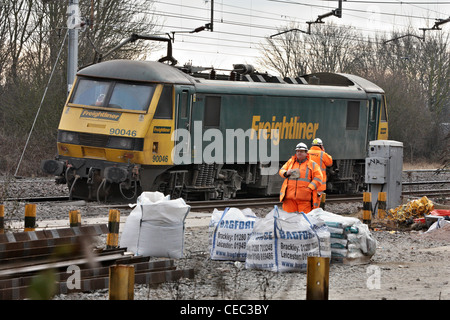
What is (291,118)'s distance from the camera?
1923 cm

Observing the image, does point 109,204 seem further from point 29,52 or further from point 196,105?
point 29,52

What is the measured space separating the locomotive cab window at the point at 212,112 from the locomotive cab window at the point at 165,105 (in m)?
1.21

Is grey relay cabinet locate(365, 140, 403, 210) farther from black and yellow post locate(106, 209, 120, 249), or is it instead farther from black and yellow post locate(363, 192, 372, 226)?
black and yellow post locate(106, 209, 120, 249)

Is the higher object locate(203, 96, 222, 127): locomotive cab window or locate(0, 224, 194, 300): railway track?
locate(203, 96, 222, 127): locomotive cab window

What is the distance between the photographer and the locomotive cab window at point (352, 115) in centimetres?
2085

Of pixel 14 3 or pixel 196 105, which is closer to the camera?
pixel 196 105

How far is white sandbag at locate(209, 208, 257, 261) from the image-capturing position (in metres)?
9.41

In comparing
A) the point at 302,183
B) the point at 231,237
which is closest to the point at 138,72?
the point at 302,183

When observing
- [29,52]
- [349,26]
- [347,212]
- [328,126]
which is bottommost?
[347,212]

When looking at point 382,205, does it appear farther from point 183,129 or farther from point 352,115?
point 352,115

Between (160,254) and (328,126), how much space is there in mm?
11522

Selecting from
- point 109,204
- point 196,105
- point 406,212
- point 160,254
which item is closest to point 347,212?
point 406,212

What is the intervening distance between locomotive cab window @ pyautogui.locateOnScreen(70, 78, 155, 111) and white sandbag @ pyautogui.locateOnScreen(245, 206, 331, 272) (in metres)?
7.34

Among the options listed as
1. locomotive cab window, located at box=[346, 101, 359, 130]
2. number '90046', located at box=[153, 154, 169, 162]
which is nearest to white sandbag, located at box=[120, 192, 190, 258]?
number '90046', located at box=[153, 154, 169, 162]
